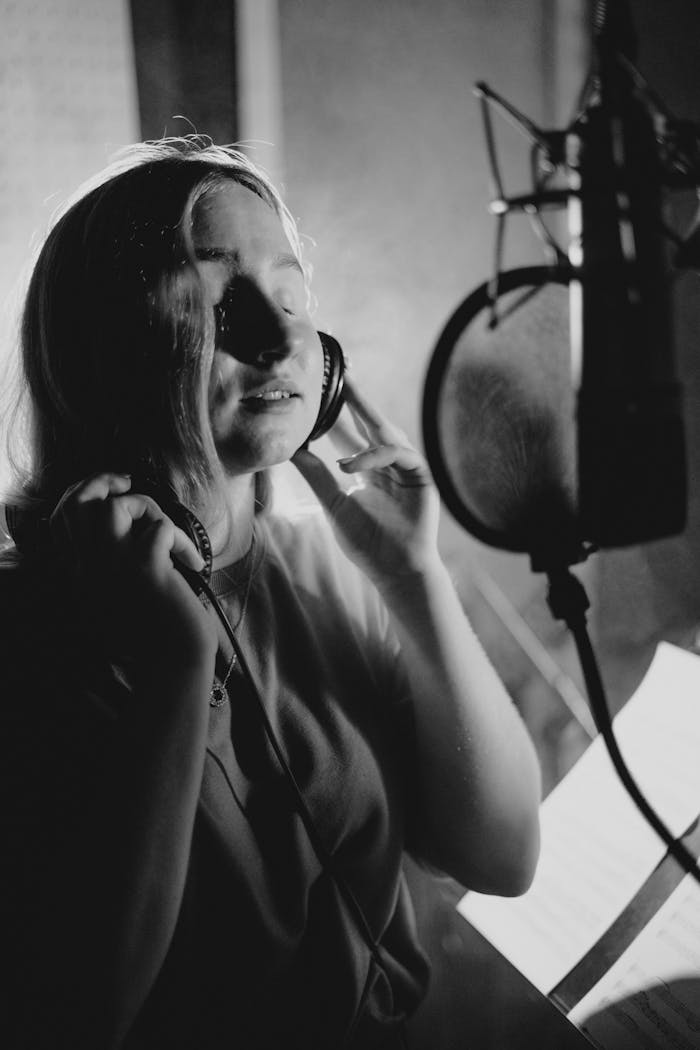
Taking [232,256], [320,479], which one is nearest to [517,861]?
[320,479]

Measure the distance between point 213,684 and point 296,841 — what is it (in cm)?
17

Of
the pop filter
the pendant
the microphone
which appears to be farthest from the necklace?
the microphone

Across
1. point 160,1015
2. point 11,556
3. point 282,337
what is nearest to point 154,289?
point 282,337

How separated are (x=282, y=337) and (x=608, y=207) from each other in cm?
34

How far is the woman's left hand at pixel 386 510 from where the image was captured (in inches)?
32.3

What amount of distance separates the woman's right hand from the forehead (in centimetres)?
24

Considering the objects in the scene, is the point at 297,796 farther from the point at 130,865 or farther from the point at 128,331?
the point at 128,331

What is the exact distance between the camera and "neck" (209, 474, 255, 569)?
2.73ft

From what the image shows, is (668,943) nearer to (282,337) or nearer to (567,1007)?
(567,1007)

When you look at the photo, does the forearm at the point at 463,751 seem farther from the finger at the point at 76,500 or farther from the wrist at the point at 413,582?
the finger at the point at 76,500

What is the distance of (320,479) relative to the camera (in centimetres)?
89

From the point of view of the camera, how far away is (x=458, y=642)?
83 centimetres

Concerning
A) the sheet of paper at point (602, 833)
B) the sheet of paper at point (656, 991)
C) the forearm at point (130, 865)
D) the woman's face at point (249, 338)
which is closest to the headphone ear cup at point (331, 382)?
the woman's face at point (249, 338)

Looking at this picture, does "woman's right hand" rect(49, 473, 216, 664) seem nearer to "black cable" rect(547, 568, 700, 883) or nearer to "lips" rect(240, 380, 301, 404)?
"lips" rect(240, 380, 301, 404)
